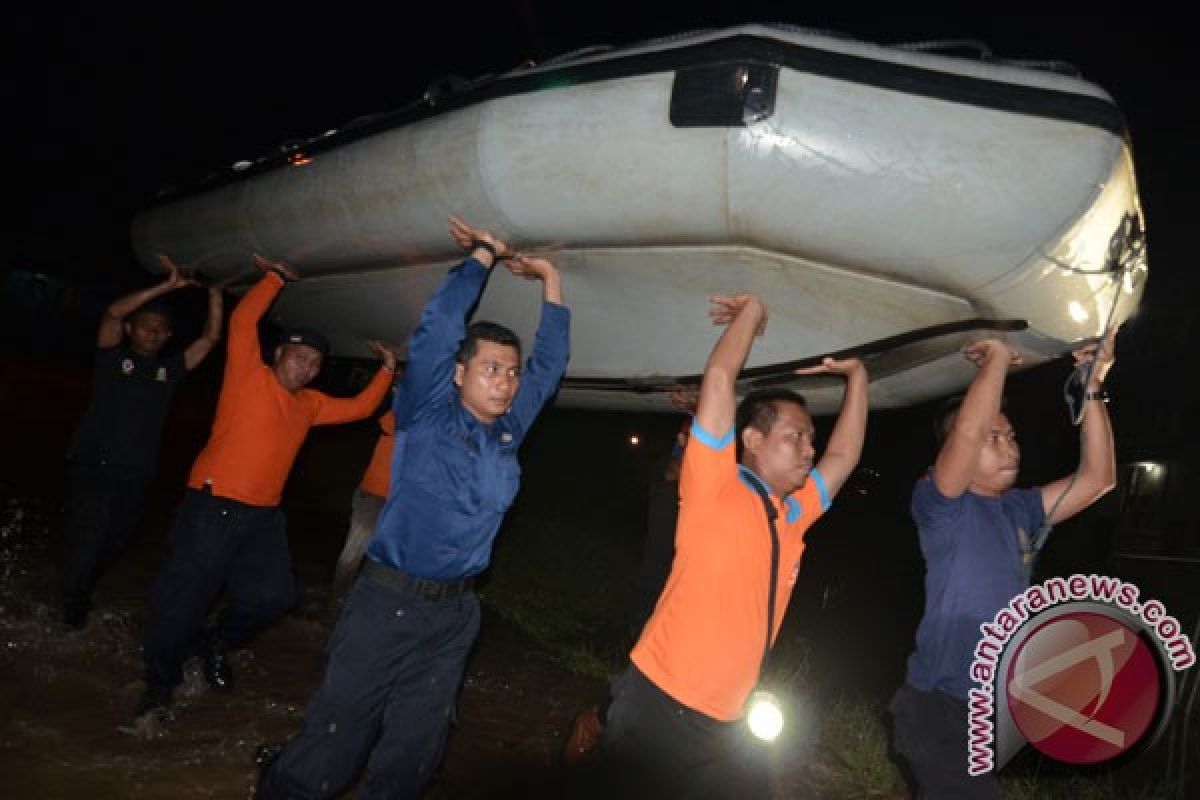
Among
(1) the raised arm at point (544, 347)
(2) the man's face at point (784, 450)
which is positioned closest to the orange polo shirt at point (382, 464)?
(1) the raised arm at point (544, 347)

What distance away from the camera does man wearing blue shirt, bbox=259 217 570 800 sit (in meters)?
2.05

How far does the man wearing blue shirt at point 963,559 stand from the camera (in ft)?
7.14

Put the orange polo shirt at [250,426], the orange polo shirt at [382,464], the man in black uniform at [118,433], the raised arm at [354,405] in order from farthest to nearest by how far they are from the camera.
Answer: the orange polo shirt at [382,464]
the man in black uniform at [118,433]
the raised arm at [354,405]
the orange polo shirt at [250,426]

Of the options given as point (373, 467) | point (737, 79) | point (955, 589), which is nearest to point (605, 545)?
point (373, 467)

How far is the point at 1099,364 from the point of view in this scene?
95.7 inches

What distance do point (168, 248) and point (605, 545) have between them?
680cm

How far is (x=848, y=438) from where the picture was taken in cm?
240

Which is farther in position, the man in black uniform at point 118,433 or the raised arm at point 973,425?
the man in black uniform at point 118,433

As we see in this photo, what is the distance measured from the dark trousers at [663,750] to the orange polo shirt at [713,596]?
41 mm

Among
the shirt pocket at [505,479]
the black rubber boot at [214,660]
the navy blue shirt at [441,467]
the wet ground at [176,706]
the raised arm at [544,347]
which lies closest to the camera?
the navy blue shirt at [441,467]

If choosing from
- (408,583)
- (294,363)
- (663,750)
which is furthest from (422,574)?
(294,363)

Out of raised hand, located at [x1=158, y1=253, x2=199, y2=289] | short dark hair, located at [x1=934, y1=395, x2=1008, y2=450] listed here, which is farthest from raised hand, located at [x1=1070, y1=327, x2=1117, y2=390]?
raised hand, located at [x1=158, y1=253, x2=199, y2=289]

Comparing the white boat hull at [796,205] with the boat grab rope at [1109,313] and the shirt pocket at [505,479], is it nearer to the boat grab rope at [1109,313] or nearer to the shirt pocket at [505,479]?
the boat grab rope at [1109,313]

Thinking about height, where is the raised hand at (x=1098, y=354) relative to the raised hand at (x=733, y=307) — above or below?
above
